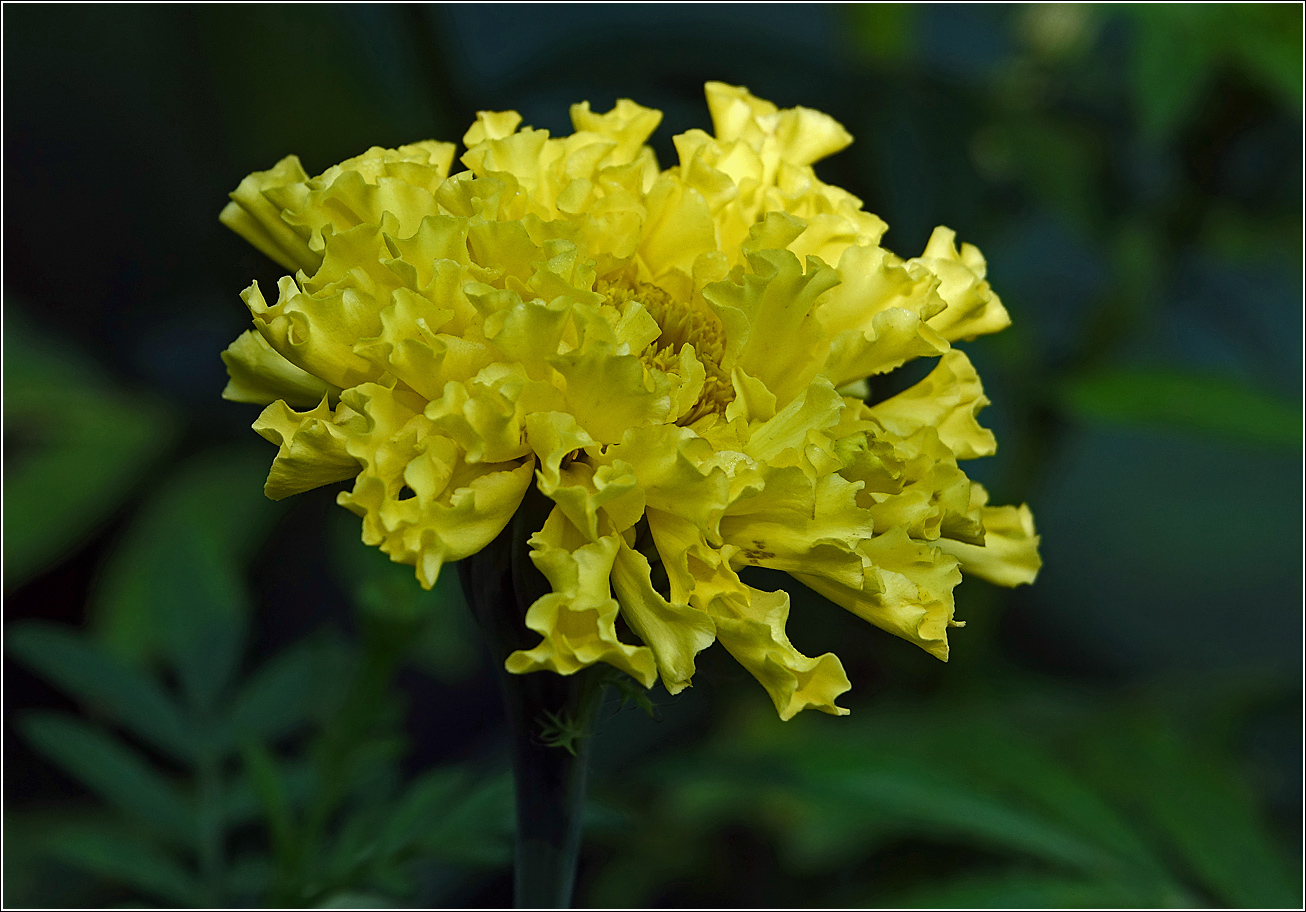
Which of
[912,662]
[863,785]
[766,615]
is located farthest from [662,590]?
[912,662]

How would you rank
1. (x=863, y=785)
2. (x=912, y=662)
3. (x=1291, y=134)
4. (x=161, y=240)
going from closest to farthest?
(x=863, y=785), (x=1291, y=134), (x=912, y=662), (x=161, y=240)

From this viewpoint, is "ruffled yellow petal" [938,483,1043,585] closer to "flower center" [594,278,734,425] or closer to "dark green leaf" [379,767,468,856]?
"flower center" [594,278,734,425]

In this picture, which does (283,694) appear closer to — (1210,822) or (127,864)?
(127,864)

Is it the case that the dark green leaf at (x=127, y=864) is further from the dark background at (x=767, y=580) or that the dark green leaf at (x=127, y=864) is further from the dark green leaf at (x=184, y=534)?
the dark green leaf at (x=184, y=534)

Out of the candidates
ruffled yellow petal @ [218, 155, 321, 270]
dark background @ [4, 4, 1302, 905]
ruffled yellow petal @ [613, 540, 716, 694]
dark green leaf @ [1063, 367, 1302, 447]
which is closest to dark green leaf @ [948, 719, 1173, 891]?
dark background @ [4, 4, 1302, 905]

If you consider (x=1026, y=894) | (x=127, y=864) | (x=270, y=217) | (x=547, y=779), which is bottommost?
(x=1026, y=894)

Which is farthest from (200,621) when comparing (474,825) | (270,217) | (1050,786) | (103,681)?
(1050,786)

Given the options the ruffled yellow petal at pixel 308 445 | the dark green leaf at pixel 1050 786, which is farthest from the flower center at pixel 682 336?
the dark green leaf at pixel 1050 786

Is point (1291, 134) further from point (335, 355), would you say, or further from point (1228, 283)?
point (335, 355)
